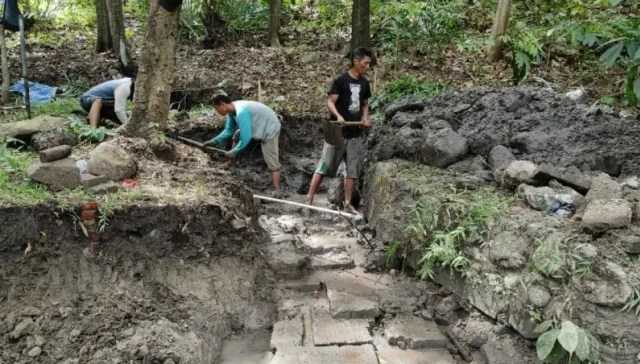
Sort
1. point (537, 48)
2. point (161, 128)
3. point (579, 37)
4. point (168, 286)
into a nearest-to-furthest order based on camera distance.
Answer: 1. point (579, 37)
2. point (168, 286)
3. point (161, 128)
4. point (537, 48)

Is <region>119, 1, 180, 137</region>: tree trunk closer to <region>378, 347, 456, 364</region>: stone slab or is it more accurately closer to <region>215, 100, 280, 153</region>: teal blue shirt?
<region>215, 100, 280, 153</region>: teal blue shirt

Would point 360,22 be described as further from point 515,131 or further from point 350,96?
point 515,131

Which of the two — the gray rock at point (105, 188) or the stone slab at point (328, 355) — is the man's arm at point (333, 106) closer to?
the gray rock at point (105, 188)

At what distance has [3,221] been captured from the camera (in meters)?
3.94

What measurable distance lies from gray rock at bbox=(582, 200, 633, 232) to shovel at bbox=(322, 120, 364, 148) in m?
2.90

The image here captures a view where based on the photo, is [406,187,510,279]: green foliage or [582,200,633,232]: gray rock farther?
[406,187,510,279]: green foliage

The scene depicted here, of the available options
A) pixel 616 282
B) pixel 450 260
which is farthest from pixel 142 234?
pixel 616 282

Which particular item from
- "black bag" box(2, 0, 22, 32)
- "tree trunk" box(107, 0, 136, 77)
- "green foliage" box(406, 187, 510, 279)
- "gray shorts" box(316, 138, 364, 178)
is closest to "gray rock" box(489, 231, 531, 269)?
"green foliage" box(406, 187, 510, 279)

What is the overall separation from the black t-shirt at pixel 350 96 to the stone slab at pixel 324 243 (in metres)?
1.26

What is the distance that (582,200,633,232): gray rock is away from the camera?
10.8ft

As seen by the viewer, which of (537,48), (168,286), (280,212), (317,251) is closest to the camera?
(168,286)

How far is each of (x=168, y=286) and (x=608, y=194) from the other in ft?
11.6

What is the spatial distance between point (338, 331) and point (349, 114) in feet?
9.19

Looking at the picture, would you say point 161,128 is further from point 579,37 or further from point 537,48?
point 537,48
